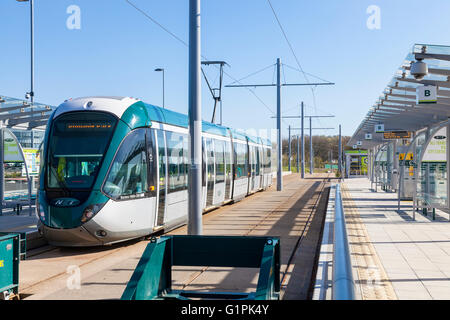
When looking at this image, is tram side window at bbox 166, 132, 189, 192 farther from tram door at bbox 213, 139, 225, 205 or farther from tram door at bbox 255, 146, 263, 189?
tram door at bbox 255, 146, 263, 189

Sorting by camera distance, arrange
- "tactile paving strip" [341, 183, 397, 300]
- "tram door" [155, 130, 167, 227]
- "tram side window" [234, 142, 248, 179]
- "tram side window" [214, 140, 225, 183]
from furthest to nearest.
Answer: "tram side window" [234, 142, 248, 179]
"tram side window" [214, 140, 225, 183]
"tram door" [155, 130, 167, 227]
"tactile paving strip" [341, 183, 397, 300]

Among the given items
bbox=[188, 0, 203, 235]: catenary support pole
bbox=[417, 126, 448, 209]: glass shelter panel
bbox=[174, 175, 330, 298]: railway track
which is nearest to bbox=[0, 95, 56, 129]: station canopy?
bbox=[188, 0, 203, 235]: catenary support pole

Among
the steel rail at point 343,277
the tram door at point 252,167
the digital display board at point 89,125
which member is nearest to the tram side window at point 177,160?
the digital display board at point 89,125

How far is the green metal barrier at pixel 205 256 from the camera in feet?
16.8

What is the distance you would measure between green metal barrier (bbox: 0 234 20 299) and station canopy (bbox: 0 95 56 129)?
834cm

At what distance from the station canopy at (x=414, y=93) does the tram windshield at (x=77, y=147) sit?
6245 mm

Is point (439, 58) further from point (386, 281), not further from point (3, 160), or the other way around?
point (3, 160)

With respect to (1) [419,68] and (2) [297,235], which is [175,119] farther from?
(1) [419,68]

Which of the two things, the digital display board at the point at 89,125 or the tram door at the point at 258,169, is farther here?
the tram door at the point at 258,169

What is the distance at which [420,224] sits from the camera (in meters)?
14.2

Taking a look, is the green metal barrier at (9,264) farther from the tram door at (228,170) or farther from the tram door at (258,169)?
the tram door at (258,169)

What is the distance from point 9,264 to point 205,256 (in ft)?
9.10

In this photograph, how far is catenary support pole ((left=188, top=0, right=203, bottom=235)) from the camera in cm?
984

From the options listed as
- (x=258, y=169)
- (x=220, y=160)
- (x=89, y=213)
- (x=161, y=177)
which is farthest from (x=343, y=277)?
(x=258, y=169)
